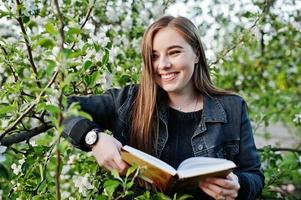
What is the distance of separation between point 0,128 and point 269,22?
229cm

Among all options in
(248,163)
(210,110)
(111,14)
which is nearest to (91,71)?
(210,110)

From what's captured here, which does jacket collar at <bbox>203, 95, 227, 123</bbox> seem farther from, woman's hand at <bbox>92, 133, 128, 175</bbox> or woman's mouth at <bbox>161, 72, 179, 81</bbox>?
woman's hand at <bbox>92, 133, 128, 175</bbox>

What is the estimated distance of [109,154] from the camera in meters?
1.68

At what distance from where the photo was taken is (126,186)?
1485 mm

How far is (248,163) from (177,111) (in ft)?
0.91

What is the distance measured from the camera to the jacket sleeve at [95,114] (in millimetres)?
1838

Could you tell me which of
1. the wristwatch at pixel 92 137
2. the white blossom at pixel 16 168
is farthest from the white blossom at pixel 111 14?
the wristwatch at pixel 92 137

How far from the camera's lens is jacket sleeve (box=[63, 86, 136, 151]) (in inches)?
72.4

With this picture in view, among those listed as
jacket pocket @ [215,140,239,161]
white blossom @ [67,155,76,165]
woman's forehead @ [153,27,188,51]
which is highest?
woman's forehead @ [153,27,188,51]

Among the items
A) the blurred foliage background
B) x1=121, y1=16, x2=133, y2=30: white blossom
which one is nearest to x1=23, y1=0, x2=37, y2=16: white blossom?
the blurred foliage background

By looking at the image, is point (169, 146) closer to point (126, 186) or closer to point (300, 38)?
point (126, 186)

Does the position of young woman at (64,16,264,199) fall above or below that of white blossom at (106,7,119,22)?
below

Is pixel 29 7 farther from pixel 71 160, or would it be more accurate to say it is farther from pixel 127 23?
pixel 127 23

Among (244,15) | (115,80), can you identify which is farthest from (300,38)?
(115,80)
